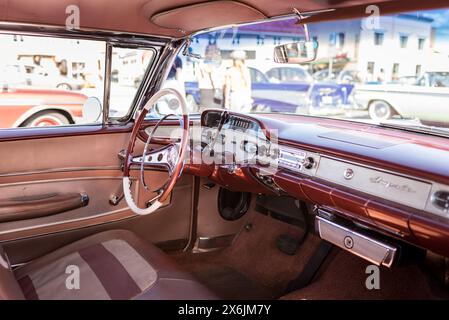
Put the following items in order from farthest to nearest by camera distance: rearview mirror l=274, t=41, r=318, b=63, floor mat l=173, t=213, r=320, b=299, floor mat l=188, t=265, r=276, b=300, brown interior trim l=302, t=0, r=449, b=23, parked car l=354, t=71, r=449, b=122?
1. floor mat l=173, t=213, r=320, b=299
2. floor mat l=188, t=265, r=276, b=300
3. rearview mirror l=274, t=41, r=318, b=63
4. parked car l=354, t=71, r=449, b=122
5. brown interior trim l=302, t=0, r=449, b=23

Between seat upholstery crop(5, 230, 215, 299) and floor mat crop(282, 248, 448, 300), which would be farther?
floor mat crop(282, 248, 448, 300)

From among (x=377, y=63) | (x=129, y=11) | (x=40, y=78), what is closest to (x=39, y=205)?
(x=129, y=11)

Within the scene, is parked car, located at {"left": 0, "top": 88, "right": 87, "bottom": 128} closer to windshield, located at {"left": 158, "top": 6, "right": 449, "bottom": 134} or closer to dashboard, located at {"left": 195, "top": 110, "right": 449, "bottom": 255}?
windshield, located at {"left": 158, "top": 6, "right": 449, "bottom": 134}

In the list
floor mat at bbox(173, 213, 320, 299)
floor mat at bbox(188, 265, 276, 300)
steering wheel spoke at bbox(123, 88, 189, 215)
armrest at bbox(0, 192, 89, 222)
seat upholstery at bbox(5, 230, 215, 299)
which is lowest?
floor mat at bbox(188, 265, 276, 300)

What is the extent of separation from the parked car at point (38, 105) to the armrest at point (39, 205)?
1583 mm

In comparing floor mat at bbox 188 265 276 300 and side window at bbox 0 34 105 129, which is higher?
Answer: side window at bbox 0 34 105 129

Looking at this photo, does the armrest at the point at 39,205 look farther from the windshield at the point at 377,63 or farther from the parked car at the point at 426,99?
the parked car at the point at 426,99

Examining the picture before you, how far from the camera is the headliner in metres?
2.15

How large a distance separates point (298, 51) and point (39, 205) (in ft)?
5.53

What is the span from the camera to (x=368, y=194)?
1.89m

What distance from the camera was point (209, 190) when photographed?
10.4ft

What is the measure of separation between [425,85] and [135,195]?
1866mm

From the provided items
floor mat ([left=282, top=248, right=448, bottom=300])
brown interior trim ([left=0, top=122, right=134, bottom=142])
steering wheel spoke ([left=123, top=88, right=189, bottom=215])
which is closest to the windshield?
brown interior trim ([left=0, top=122, right=134, bottom=142])

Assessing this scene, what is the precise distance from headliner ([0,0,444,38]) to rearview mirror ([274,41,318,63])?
0.18 metres
